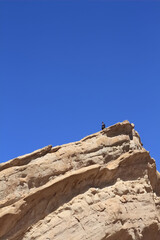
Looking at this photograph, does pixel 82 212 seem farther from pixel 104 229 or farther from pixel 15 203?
pixel 15 203

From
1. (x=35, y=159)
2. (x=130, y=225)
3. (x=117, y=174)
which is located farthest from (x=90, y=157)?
(x=130, y=225)

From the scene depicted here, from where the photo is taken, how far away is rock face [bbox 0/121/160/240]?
45.6 feet

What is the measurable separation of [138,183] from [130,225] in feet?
9.22

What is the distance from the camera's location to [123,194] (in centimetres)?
1619

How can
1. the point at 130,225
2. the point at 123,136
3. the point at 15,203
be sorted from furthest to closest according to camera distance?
the point at 123,136 < the point at 130,225 < the point at 15,203

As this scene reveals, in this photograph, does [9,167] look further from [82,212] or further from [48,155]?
[82,212]

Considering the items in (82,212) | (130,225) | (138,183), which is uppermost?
(138,183)

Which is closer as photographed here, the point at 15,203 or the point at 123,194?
the point at 15,203

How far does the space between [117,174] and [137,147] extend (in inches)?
97.9

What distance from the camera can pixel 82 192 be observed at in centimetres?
1546

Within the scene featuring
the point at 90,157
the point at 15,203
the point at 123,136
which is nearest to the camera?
the point at 15,203

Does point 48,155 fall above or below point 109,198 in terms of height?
above

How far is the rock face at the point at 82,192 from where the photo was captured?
45.6ft

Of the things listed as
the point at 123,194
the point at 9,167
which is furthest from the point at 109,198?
the point at 9,167
